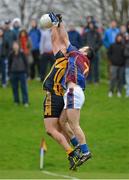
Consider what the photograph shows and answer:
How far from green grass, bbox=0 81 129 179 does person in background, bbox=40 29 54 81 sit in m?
0.86

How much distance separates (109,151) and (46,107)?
27.8 feet

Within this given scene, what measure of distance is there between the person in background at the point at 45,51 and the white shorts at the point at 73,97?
1590cm

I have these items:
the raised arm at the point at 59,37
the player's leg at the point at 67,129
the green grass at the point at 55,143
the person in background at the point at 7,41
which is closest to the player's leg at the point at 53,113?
the player's leg at the point at 67,129

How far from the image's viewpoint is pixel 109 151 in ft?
87.8

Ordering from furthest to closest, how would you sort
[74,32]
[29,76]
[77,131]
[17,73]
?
[29,76]
[74,32]
[17,73]
[77,131]

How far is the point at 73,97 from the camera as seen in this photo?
59.5 feet

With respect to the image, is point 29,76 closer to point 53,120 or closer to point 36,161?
point 36,161

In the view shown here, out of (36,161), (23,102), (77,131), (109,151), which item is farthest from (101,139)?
(77,131)

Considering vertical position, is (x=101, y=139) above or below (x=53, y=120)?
below

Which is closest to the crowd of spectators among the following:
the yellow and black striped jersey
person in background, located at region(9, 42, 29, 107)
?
person in background, located at region(9, 42, 29, 107)

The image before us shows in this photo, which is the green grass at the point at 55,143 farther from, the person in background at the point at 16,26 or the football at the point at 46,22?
the football at the point at 46,22

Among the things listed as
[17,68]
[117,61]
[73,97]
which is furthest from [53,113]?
[117,61]

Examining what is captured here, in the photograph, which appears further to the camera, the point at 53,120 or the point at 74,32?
the point at 74,32

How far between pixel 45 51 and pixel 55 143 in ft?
24.9
